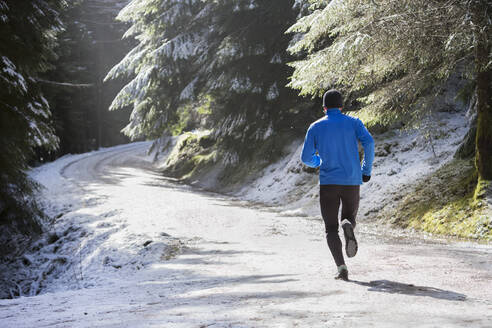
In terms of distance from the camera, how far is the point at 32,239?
11148 mm

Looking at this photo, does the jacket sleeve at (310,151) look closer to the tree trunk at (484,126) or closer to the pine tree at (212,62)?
the tree trunk at (484,126)

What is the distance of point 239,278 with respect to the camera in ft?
17.4

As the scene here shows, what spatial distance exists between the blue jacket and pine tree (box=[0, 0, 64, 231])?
6.50 meters

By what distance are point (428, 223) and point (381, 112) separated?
8.25 feet

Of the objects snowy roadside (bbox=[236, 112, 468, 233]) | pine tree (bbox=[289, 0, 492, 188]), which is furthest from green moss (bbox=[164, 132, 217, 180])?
pine tree (bbox=[289, 0, 492, 188])

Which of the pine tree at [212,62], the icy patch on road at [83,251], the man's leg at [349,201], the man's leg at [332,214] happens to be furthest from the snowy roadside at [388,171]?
the man's leg at [332,214]

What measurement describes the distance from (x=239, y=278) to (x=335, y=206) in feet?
5.08

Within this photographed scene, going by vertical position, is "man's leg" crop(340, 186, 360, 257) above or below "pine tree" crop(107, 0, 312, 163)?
below

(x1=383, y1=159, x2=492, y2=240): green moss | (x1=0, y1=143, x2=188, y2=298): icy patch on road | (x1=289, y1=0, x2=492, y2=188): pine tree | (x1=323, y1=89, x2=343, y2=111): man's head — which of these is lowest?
(x1=0, y1=143, x2=188, y2=298): icy patch on road

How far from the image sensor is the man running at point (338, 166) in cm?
462

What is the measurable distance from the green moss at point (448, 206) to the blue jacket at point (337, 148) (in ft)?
13.8

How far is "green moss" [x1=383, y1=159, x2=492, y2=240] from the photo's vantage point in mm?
7969

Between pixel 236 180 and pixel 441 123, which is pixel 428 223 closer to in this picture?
pixel 441 123

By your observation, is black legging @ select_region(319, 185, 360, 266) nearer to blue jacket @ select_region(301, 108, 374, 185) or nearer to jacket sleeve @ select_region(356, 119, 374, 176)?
blue jacket @ select_region(301, 108, 374, 185)
